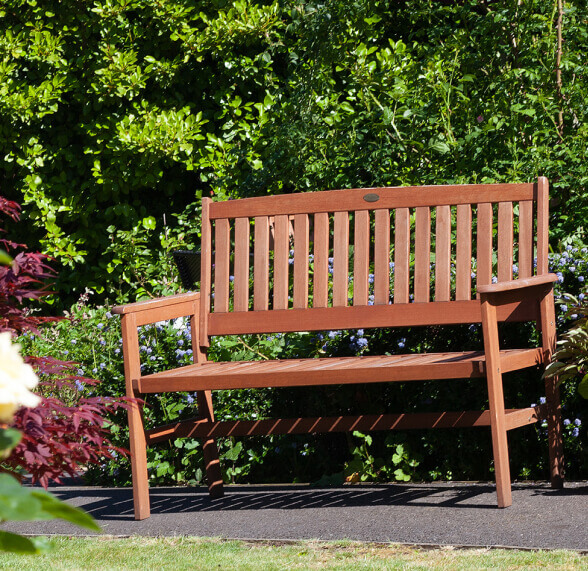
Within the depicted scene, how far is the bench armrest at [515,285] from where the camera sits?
3045mm

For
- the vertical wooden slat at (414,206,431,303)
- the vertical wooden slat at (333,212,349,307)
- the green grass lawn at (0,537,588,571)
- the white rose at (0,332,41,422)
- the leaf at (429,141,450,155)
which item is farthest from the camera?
the leaf at (429,141,450,155)

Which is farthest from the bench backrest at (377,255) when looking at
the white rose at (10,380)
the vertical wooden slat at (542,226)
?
the white rose at (10,380)

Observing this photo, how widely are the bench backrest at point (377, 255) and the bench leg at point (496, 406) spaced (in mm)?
396

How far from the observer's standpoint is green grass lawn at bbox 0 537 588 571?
253cm

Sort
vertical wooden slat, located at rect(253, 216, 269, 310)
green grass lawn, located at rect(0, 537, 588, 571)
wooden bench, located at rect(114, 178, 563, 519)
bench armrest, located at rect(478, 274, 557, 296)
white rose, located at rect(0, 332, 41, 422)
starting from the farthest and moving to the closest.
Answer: vertical wooden slat, located at rect(253, 216, 269, 310) < wooden bench, located at rect(114, 178, 563, 519) < bench armrest, located at rect(478, 274, 557, 296) < green grass lawn, located at rect(0, 537, 588, 571) < white rose, located at rect(0, 332, 41, 422)

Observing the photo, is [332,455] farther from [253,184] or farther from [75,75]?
[75,75]

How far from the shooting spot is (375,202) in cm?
377

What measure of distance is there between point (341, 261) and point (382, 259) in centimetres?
18

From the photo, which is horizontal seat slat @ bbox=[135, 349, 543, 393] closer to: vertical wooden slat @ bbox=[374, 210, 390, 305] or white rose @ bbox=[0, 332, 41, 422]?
vertical wooden slat @ bbox=[374, 210, 390, 305]

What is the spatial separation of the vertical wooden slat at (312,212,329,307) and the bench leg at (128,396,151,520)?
2.92ft

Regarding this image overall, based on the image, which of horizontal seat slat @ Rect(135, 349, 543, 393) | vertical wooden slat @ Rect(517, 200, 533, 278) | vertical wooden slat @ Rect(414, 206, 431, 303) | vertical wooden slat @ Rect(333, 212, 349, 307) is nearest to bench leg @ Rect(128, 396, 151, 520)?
horizontal seat slat @ Rect(135, 349, 543, 393)

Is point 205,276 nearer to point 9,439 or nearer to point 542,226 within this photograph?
point 542,226

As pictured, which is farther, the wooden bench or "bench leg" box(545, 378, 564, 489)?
"bench leg" box(545, 378, 564, 489)

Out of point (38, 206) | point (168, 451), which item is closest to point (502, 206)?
point (168, 451)
